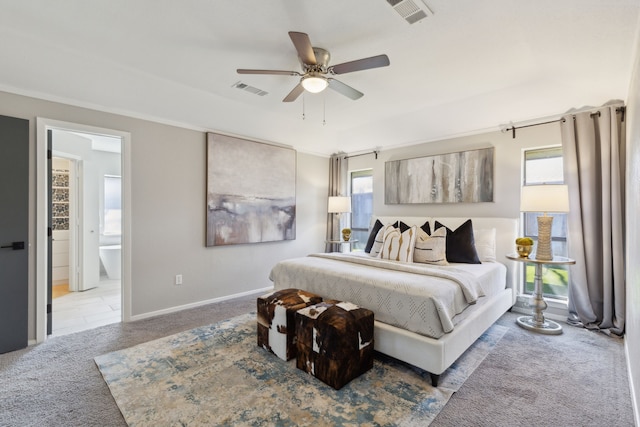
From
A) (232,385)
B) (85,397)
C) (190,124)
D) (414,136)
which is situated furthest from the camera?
(414,136)

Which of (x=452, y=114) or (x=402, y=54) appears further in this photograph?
(x=452, y=114)

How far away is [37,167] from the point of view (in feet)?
9.09

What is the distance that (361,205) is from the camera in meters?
5.45

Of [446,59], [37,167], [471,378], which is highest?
[446,59]

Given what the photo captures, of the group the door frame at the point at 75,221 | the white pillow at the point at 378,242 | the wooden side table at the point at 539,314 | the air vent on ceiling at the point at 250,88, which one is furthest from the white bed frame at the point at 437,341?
the door frame at the point at 75,221

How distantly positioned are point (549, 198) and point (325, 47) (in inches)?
103

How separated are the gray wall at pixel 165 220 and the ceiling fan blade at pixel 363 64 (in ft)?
7.80

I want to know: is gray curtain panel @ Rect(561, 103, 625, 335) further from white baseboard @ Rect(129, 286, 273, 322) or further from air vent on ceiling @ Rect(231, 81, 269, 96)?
white baseboard @ Rect(129, 286, 273, 322)

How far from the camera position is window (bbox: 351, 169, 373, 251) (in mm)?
5336

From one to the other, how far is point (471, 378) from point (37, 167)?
165 inches

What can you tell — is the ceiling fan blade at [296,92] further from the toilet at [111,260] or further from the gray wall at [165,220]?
the toilet at [111,260]

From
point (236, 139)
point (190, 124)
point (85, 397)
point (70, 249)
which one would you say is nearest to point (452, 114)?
point (236, 139)

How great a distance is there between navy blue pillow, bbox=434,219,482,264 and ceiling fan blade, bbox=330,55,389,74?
2.24 meters

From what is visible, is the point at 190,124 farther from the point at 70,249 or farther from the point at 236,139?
the point at 70,249
